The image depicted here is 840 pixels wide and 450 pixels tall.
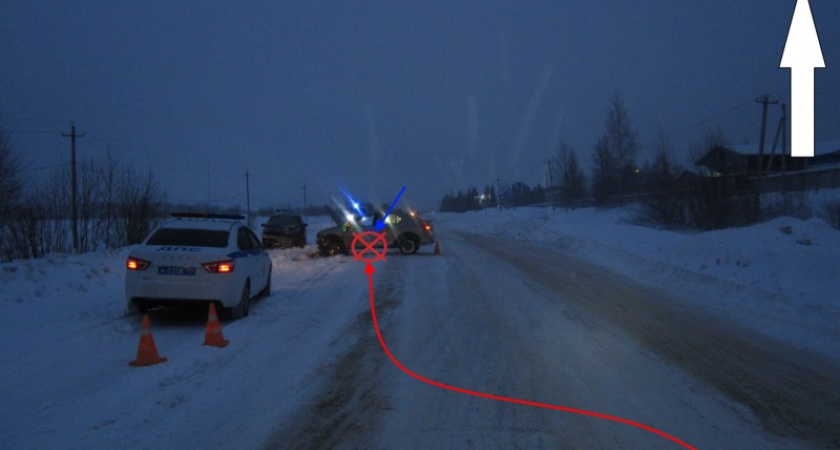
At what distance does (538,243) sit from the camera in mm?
26609

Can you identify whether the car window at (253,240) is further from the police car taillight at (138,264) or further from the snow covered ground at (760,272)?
the snow covered ground at (760,272)

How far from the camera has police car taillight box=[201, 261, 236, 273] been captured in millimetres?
8477

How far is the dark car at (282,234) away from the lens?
26.4 m

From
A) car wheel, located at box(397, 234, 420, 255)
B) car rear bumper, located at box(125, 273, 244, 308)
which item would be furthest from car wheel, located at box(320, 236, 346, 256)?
car rear bumper, located at box(125, 273, 244, 308)

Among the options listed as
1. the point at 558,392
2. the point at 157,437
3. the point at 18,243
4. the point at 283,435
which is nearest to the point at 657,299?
the point at 558,392

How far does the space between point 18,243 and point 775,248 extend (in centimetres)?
2140

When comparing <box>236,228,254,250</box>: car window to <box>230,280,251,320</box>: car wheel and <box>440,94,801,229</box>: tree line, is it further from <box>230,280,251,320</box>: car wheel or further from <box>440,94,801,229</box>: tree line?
<box>440,94,801,229</box>: tree line

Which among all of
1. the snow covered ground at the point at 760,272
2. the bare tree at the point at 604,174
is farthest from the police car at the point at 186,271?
the bare tree at the point at 604,174

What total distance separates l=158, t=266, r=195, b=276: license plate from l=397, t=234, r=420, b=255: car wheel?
13.9m

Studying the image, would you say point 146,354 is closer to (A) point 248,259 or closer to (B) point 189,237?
(B) point 189,237

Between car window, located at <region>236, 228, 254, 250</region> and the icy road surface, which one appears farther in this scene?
car window, located at <region>236, 228, 254, 250</region>

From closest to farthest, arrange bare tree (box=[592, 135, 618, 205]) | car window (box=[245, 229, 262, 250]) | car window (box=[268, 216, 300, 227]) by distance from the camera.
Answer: car window (box=[245, 229, 262, 250]), car window (box=[268, 216, 300, 227]), bare tree (box=[592, 135, 618, 205])

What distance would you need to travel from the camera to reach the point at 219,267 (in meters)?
8.56

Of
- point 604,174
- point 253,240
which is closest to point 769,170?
point 604,174
